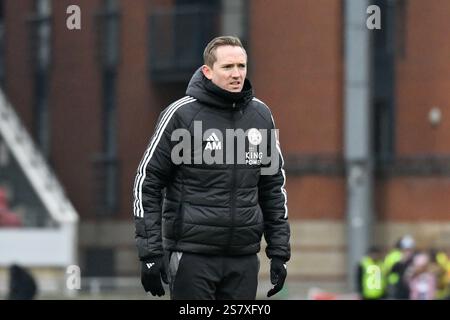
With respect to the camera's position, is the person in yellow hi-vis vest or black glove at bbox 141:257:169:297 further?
the person in yellow hi-vis vest

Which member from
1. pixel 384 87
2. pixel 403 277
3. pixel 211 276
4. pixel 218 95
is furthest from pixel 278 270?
pixel 384 87

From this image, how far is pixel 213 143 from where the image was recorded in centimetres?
821

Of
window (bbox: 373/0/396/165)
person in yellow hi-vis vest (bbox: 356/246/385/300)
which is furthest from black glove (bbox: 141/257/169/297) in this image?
window (bbox: 373/0/396/165)

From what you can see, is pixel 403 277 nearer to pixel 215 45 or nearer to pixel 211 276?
pixel 211 276

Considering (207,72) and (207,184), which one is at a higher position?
(207,72)

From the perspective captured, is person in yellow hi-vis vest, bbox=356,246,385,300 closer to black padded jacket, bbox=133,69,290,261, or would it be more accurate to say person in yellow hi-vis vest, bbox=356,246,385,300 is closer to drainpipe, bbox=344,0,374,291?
drainpipe, bbox=344,0,374,291

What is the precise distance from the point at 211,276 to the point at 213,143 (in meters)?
0.75

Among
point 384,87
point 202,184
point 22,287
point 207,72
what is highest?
point 207,72

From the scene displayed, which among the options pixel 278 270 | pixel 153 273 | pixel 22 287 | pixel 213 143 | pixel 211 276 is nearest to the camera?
pixel 153 273

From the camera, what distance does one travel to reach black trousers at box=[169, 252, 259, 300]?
27.2ft

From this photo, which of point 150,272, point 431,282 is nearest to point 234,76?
point 150,272

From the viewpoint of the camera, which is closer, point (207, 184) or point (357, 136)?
point (207, 184)

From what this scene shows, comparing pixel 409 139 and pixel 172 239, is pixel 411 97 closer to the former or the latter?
pixel 409 139
